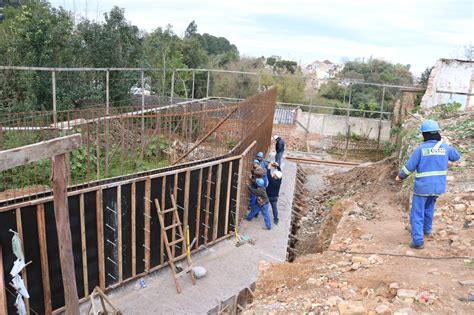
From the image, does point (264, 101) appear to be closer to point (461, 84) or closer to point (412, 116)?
point (412, 116)

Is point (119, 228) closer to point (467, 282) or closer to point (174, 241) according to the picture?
point (174, 241)

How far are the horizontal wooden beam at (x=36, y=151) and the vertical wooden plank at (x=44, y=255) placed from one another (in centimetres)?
178

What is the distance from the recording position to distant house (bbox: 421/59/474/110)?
16359mm

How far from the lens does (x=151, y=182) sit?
655cm

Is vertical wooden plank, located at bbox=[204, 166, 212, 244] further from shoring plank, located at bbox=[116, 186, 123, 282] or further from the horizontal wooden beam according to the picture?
the horizontal wooden beam

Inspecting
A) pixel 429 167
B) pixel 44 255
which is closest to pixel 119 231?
pixel 44 255

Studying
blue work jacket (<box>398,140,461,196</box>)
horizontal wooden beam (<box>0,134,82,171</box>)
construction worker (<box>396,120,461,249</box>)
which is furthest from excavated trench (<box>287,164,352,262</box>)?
horizontal wooden beam (<box>0,134,82,171</box>)

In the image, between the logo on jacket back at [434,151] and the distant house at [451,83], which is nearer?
the logo on jacket back at [434,151]

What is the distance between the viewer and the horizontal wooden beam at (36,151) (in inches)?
132

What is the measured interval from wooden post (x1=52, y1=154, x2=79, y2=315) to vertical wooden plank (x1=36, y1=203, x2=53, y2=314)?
1235 millimetres

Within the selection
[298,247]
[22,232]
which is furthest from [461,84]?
[22,232]

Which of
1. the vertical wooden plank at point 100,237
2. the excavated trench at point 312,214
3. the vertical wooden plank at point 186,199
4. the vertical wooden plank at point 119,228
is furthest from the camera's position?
the excavated trench at point 312,214

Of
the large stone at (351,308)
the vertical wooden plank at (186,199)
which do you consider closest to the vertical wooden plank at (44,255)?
the vertical wooden plank at (186,199)

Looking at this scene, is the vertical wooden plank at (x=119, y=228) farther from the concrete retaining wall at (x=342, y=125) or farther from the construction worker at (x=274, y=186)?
the concrete retaining wall at (x=342, y=125)
